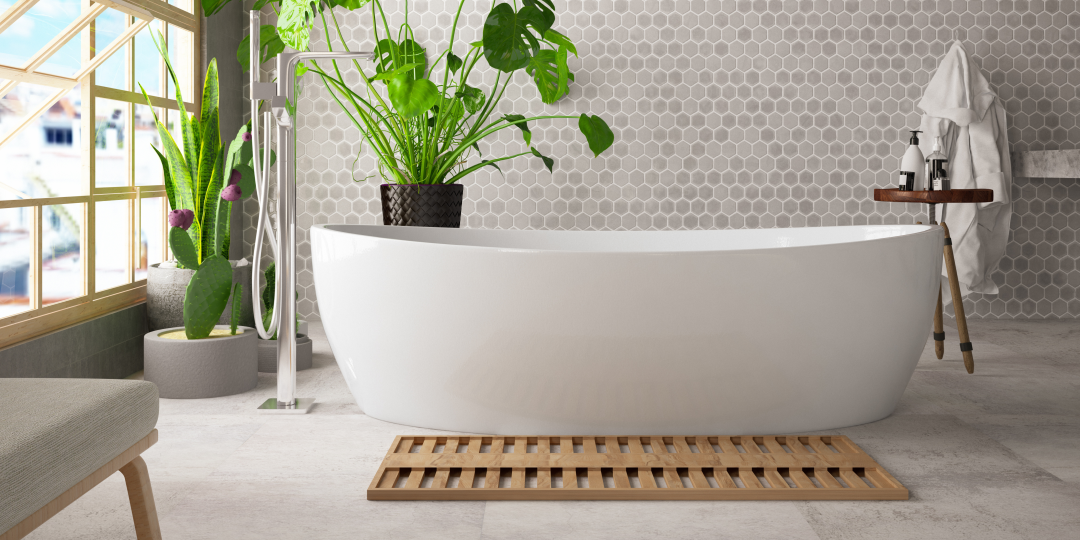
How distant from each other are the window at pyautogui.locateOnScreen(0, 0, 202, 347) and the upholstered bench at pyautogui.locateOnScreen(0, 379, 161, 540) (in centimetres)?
132

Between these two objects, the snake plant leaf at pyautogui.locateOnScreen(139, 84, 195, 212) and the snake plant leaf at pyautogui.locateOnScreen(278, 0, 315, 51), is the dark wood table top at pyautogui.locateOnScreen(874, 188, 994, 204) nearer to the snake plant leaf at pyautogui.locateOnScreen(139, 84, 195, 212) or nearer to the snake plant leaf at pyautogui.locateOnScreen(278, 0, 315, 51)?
the snake plant leaf at pyautogui.locateOnScreen(278, 0, 315, 51)

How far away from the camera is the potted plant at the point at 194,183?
2992 millimetres

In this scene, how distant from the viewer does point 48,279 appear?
8.78 ft

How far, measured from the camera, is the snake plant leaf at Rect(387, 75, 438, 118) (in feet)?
9.68

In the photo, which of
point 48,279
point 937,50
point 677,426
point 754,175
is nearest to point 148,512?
point 677,426

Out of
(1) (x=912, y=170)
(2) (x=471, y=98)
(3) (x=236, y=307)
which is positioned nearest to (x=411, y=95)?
(2) (x=471, y=98)

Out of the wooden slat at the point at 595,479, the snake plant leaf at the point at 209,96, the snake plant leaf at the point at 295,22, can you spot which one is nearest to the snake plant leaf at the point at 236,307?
the snake plant leaf at the point at 209,96

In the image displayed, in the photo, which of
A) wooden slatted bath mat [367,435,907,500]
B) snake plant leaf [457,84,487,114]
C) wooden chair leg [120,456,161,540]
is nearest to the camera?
wooden chair leg [120,456,161,540]

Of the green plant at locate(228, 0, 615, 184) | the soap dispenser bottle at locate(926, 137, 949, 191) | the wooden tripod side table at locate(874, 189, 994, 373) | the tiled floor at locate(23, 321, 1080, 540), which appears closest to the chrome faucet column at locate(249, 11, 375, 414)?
the tiled floor at locate(23, 321, 1080, 540)

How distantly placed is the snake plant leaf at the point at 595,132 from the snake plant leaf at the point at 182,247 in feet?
5.02

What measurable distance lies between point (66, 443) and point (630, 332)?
132cm

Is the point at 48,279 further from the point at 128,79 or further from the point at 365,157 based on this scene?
the point at 365,157

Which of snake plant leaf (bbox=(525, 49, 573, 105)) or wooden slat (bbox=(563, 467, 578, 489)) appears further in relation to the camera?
snake plant leaf (bbox=(525, 49, 573, 105))

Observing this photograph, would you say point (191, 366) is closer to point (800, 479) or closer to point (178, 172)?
point (178, 172)
